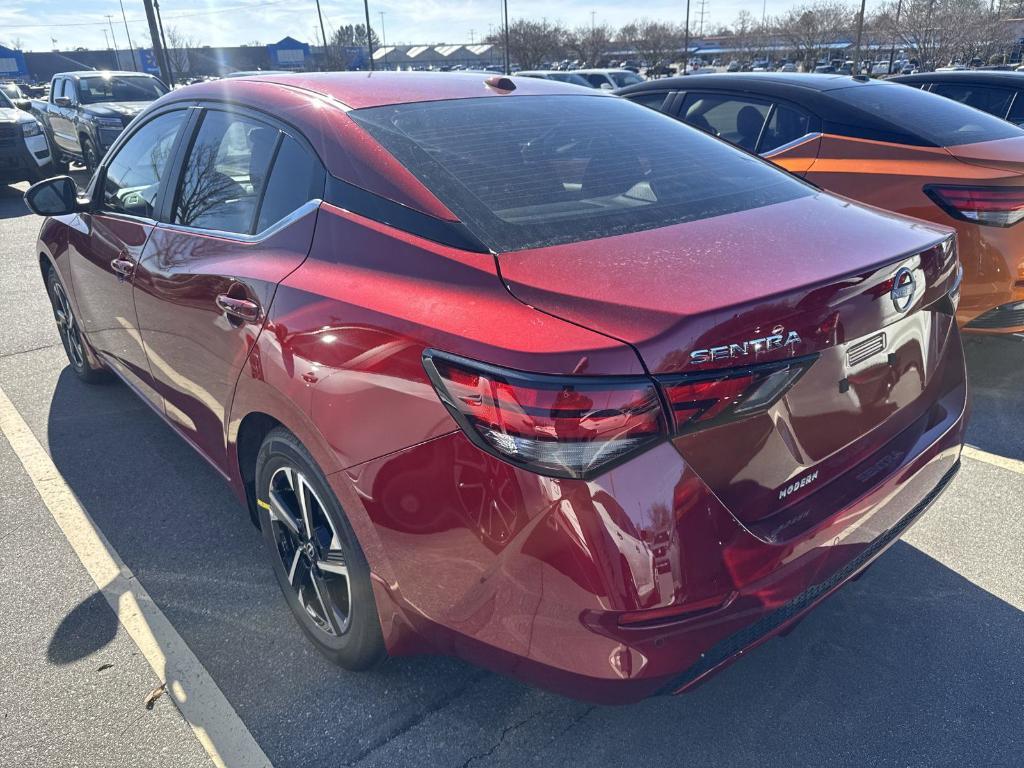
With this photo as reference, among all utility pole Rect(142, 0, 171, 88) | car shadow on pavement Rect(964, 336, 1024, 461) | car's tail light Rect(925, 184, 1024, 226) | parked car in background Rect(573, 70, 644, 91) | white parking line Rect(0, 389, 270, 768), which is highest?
utility pole Rect(142, 0, 171, 88)

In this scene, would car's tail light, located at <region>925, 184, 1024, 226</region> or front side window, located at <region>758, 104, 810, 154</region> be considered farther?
front side window, located at <region>758, 104, 810, 154</region>

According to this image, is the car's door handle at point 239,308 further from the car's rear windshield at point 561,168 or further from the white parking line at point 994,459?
the white parking line at point 994,459

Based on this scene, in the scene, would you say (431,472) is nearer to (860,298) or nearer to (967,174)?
(860,298)

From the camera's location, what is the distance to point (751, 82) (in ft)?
17.1

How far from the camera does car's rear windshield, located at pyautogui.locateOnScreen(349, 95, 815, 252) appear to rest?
6.65ft

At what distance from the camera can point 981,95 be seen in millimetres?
7289

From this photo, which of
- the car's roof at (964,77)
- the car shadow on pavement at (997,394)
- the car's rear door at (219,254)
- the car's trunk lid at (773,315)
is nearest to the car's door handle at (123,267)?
the car's rear door at (219,254)

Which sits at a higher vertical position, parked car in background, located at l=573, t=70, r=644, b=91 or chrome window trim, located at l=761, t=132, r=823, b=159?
chrome window trim, located at l=761, t=132, r=823, b=159

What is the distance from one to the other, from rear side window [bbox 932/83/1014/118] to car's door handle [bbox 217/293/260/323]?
7.31 meters

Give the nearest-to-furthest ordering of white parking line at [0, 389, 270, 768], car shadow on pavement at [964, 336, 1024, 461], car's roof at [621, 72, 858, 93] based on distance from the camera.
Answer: white parking line at [0, 389, 270, 768]
car shadow on pavement at [964, 336, 1024, 461]
car's roof at [621, 72, 858, 93]

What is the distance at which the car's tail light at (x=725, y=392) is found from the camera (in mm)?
1553

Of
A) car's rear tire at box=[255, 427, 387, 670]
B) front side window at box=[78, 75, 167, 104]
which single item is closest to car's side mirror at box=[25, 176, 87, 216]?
car's rear tire at box=[255, 427, 387, 670]

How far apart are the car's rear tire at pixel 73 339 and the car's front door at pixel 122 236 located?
1.57 ft

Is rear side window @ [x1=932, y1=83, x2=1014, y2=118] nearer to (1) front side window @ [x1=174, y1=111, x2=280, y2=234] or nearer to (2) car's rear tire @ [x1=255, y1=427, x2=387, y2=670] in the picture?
(1) front side window @ [x1=174, y1=111, x2=280, y2=234]
